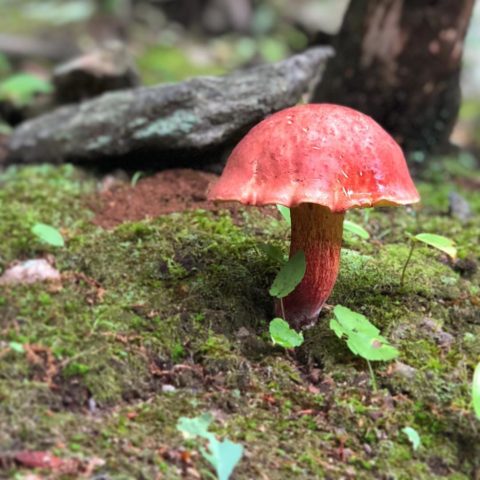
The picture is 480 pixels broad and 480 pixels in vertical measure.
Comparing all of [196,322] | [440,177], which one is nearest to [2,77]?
[440,177]

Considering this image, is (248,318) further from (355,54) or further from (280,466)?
(355,54)

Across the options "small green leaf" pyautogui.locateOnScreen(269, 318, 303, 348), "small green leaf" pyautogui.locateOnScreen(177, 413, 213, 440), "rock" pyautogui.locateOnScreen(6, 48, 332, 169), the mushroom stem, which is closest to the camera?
"small green leaf" pyautogui.locateOnScreen(177, 413, 213, 440)

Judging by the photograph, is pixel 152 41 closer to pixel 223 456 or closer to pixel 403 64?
pixel 403 64

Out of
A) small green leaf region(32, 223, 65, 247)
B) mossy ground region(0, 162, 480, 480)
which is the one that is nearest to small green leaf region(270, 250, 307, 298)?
mossy ground region(0, 162, 480, 480)

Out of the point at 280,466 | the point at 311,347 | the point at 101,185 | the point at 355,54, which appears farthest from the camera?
the point at 355,54

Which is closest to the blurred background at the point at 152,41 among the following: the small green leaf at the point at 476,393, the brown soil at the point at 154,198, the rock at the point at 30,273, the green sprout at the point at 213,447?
the brown soil at the point at 154,198

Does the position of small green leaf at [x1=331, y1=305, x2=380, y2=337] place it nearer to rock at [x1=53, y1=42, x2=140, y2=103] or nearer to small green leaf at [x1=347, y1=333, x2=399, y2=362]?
small green leaf at [x1=347, y1=333, x2=399, y2=362]

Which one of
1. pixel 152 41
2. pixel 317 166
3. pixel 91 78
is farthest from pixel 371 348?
pixel 152 41

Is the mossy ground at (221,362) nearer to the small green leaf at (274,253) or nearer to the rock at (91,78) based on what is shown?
the small green leaf at (274,253)
